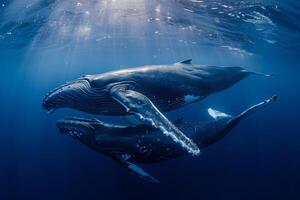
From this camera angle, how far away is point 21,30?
2859 centimetres

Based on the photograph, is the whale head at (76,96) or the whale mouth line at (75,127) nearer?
the whale mouth line at (75,127)

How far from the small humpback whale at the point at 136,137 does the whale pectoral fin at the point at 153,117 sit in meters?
0.45

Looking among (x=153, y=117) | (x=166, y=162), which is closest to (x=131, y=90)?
(x=153, y=117)

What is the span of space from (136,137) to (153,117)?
80cm

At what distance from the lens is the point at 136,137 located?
607 cm

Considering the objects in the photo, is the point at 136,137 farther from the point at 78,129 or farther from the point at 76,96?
the point at 76,96

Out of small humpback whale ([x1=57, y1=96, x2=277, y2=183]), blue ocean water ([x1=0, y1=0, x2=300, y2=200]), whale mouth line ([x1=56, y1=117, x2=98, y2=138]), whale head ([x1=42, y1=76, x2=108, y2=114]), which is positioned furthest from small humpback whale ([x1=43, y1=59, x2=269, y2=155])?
blue ocean water ([x1=0, y1=0, x2=300, y2=200])

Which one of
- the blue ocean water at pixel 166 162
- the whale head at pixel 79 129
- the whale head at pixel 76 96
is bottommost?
the blue ocean water at pixel 166 162

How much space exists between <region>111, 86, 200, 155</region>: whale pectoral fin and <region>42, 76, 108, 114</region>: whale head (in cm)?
104

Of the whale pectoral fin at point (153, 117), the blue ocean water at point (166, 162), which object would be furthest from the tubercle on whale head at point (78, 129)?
the blue ocean water at point (166, 162)

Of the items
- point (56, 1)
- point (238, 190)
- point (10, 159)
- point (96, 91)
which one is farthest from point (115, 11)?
point (96, 91)

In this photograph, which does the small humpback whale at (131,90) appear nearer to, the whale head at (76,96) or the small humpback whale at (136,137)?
the whale head at (76,96)

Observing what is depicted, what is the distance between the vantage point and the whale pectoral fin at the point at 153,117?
Result: 17.3ft

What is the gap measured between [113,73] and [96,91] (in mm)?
800
